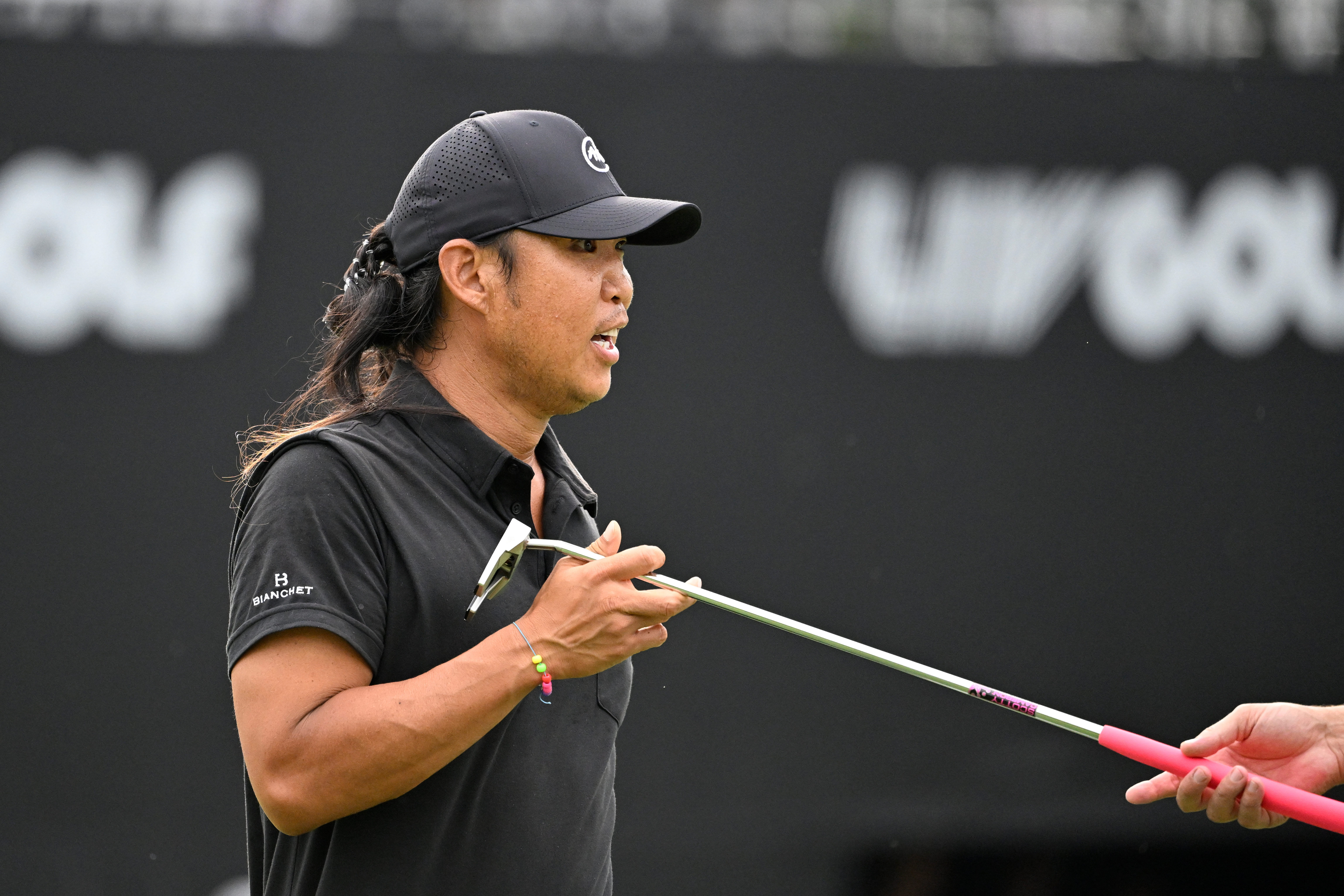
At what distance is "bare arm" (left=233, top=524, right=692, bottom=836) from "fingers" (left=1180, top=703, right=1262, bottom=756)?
0.93m

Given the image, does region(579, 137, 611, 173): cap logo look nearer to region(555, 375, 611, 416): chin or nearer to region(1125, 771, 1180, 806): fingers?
region(555, 375, 611, 416): chin

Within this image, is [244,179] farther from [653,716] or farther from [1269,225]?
[1269,225]

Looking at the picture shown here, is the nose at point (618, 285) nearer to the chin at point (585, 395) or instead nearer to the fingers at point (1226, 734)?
the chin at point (585, 395)

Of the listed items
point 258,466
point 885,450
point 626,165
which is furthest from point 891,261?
point 258,466

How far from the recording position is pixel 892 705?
4363mm

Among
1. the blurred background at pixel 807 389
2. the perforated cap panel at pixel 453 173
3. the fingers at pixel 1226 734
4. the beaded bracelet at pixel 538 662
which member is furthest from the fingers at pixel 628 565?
the blurred background at pixel 807 389

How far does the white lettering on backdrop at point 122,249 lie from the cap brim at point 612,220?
237 cm

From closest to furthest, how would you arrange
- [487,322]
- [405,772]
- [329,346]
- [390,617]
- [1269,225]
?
[405,772] < [390,617] < [487,322] < [329,346] < [1269,225]

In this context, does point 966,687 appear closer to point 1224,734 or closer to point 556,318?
point 1224,734

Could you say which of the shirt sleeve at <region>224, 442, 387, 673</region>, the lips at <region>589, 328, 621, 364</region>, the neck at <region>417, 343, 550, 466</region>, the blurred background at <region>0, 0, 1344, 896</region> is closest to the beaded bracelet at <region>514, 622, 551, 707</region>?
the shirt sleeve at <region>224, 442, 387, 673</region>

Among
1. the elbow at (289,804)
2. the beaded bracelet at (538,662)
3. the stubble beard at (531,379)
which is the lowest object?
the elbow at (289,804)

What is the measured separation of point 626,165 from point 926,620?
177cm

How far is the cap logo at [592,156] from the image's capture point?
223cm

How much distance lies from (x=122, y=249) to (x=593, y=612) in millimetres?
2974
